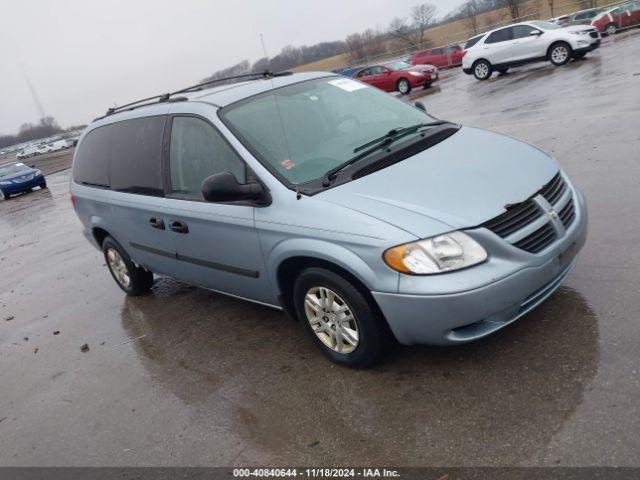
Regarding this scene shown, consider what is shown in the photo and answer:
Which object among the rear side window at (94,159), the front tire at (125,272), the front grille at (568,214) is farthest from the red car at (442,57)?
the front grille at (568,214)

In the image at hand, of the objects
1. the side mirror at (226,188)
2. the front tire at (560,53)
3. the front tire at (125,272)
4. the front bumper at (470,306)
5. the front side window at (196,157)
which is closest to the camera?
the front bumper at (470,306)

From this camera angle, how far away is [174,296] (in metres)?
5.79

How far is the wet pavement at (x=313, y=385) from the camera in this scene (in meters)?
2.78

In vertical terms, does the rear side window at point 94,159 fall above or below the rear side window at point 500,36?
above

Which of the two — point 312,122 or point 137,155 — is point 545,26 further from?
point 137,155

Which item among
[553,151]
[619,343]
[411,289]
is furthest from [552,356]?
[553,151]

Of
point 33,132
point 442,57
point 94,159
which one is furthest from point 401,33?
point 33,132

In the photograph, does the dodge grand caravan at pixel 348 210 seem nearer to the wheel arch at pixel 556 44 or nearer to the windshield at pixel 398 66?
the wheel arch at pixel 556 44

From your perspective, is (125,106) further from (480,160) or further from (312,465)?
(312,465)

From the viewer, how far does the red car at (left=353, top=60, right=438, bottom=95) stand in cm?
2305

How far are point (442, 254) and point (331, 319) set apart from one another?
2.99ft

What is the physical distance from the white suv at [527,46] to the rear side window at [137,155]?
1649cm

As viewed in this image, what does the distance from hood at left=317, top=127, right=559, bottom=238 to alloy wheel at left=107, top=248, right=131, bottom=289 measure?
332 cm

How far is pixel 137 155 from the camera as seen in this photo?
4.91m
